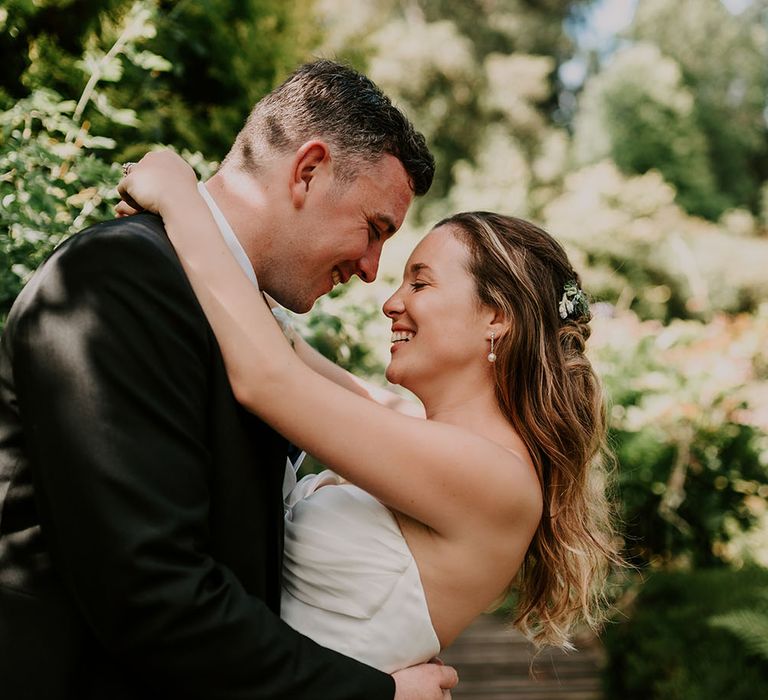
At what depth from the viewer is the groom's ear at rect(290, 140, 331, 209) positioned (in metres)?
1.93

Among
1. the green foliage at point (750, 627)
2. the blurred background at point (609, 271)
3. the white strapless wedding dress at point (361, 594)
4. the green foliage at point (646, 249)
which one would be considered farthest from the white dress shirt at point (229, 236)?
the green foliage at point (646, 249)

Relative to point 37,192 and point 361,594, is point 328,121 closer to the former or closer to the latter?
point 37,192

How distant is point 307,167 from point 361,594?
0.95 metres

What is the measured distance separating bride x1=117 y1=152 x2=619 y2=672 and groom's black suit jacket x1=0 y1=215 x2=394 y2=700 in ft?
0.51

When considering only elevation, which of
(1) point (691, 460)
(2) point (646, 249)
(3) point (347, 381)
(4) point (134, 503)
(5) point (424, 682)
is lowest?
(1) point (691, 460)

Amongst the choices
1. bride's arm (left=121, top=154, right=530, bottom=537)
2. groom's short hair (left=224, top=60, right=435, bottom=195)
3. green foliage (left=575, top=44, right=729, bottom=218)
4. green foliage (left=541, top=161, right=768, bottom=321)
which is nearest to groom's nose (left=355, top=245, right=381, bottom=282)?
groom's short hair (left=224, top=60, right=435, bottom=195)

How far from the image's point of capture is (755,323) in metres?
7.99

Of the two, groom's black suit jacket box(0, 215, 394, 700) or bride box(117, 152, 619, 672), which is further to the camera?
bride box(117, 152, 619, 672)

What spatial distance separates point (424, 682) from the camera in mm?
1864

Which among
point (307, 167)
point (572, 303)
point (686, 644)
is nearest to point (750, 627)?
point (686, 644)

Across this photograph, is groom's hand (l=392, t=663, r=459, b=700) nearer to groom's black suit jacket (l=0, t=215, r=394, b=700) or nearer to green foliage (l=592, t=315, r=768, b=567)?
groom's black suit jacket (l=0, t=215, r=394, b=700)

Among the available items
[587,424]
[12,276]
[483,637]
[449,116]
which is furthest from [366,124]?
[449,116]

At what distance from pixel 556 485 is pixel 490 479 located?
0.47 meters

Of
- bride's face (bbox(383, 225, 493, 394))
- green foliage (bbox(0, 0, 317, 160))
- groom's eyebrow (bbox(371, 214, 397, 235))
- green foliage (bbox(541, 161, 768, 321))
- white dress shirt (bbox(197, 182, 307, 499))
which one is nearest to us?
white dress shirt (bbox(197, 182, 307, 499))
